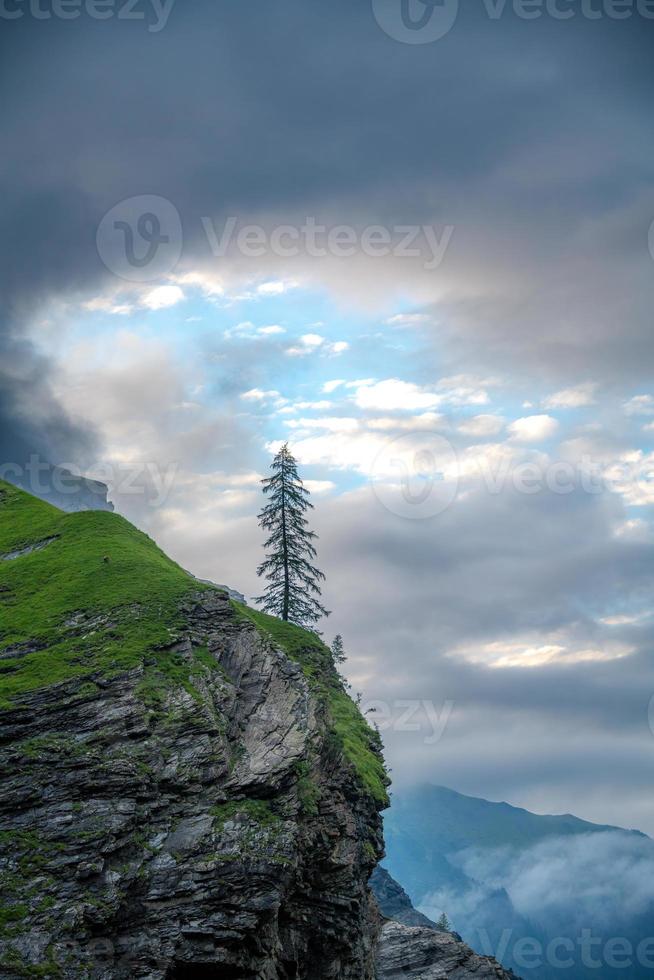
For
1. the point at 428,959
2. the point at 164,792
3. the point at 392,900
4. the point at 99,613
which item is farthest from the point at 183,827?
the point at 392,900

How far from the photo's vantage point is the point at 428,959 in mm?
66000

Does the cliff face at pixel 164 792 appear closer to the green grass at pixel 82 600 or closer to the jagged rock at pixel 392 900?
the green grass at pixel 82 600

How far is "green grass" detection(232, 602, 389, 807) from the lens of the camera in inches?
2009

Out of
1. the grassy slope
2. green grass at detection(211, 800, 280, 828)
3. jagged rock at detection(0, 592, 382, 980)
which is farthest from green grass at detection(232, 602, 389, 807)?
green grass at detection(211, 800, 280, 828)

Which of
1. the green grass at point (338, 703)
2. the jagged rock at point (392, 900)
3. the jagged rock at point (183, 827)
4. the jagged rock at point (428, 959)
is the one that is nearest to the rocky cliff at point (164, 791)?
the jagged rock at point (183, 827)

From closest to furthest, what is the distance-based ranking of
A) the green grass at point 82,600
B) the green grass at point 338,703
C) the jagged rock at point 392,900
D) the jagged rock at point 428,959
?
the green grass at point 82,600, the green grass at point 338,703, the jagged rock at point 428,959, the jagged rock at point 392,900

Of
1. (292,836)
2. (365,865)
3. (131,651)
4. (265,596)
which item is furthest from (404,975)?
(131,651)

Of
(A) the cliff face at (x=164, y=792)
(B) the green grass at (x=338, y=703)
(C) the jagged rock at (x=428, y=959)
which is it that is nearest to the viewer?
(A) the cliff face at (x=164, y=792)

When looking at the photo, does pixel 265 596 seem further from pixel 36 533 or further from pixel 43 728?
pixel 43 728

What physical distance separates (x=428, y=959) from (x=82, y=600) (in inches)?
1698

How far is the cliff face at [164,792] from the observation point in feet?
105

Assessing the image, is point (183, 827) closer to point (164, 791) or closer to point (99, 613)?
point (164, 791)

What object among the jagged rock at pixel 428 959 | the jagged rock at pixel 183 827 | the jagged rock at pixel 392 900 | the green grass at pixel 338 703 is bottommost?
the jagged rock at pixel 392 900

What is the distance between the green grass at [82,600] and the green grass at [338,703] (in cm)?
691
